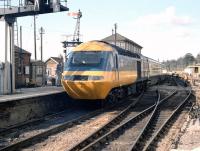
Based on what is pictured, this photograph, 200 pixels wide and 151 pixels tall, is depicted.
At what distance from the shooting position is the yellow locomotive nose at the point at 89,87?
17.8 m

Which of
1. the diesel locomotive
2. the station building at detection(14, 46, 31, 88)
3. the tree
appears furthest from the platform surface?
the tree

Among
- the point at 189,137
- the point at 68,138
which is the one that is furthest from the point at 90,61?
the point at 189,137

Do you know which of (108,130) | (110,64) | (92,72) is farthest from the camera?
(110,64)

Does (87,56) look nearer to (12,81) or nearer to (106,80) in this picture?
(106,80)

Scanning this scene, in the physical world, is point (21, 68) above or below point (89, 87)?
above

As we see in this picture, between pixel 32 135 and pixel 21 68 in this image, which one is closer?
pixel 32 135

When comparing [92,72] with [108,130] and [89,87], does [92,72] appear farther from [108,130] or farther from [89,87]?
[108,130]

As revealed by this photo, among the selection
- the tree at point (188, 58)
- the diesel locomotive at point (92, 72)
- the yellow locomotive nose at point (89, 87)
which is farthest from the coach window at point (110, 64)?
the tree at point (188, 58)

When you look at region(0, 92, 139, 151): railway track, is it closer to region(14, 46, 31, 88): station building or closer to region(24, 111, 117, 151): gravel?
region(24, 111, 117, 151): gravel

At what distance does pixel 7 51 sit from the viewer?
2831 centimetres

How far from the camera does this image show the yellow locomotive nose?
17.8 meters

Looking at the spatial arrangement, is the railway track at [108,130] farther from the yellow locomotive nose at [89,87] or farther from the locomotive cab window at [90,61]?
the locomotive cab window at [90,61]

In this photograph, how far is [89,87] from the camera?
1789 cm

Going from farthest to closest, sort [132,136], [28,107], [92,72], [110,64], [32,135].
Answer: [110,64], [92,72], [28,107], [132,136], [32,135]
